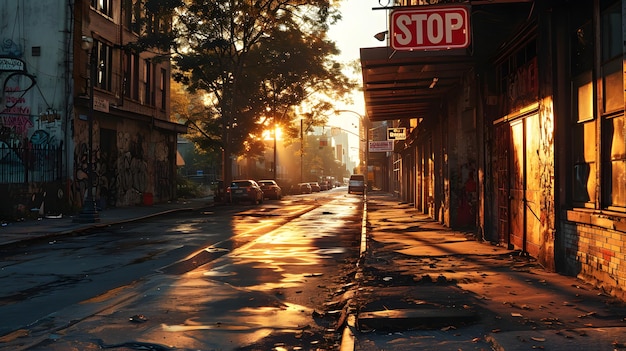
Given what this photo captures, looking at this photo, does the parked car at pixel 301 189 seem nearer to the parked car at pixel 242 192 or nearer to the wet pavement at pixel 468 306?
the parked car at pixel 242 192

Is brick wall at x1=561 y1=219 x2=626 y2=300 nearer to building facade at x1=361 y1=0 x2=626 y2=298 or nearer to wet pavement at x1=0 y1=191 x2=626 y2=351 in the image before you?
building facade at x1=361 y1=0 x2=626 y2=298

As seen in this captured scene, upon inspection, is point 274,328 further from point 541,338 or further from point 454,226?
point 454,226

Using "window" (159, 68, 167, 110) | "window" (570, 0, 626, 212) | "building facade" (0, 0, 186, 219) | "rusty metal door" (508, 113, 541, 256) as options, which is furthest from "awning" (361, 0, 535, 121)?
"window" (159, 68, 167, 110)

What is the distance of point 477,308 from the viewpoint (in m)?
6.50

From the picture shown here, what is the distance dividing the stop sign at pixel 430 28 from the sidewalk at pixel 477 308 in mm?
3639

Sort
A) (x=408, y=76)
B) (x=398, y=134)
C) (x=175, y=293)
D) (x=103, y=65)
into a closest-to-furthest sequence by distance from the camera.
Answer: (x=175, y=293) < (x=408, y=76) < (x=103, y=65) < (x=398, y=134)

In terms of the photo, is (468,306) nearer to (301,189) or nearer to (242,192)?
(242,192)

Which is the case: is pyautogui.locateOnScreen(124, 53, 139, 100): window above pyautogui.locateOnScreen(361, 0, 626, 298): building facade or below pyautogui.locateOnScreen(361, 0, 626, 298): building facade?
above

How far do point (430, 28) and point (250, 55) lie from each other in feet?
106

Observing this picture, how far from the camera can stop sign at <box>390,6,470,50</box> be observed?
9.12m

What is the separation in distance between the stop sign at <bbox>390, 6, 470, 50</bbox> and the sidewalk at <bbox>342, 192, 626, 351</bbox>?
3639 millimetres

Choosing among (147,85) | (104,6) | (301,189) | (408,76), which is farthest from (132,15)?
(301,189)

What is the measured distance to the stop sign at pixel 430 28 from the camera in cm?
912

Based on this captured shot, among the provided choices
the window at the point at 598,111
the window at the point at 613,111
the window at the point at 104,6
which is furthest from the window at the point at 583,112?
the window at the point at 104,6
